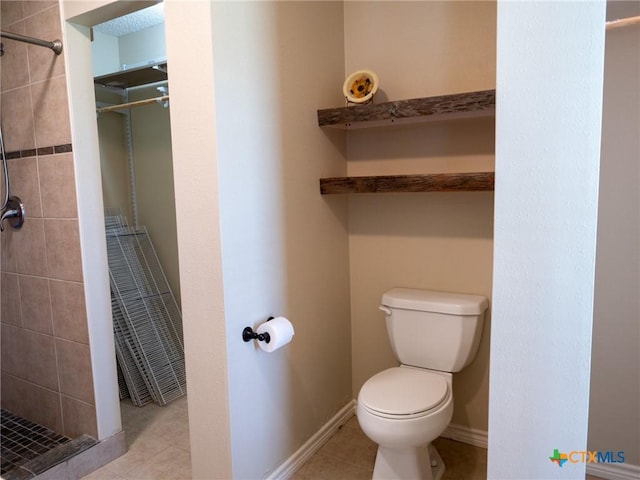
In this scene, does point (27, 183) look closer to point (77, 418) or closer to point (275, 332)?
point (77, 418)

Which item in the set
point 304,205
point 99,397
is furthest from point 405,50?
point 99,397

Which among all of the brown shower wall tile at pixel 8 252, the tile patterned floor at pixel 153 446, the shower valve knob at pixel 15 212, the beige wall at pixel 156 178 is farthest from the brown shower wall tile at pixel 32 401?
the beige wall at pixel 156 178

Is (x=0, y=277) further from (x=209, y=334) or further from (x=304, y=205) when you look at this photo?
Result: (x=304, y=205)

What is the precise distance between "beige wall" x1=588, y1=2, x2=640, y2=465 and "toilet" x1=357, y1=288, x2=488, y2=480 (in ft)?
1.63

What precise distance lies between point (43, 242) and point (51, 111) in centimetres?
64

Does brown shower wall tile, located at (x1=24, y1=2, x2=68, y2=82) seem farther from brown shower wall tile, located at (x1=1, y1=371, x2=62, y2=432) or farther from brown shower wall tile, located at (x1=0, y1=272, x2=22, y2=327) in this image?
brown shower wall tile, located at (x1=1, y1=371, x2=62, y2=432)

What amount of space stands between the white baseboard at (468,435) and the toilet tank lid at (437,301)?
2.22 feet

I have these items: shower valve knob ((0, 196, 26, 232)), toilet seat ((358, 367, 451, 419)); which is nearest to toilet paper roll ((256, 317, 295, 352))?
toilet seat ((358, 367, 451, 419))

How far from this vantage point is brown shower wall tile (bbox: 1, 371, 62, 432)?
2311 millimetres

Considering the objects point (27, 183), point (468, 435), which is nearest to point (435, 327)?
point (468, 435)

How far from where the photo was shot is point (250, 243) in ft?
5.66

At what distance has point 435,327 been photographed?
80.4 inches

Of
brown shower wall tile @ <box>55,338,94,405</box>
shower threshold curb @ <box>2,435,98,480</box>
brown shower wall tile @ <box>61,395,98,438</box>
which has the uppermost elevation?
brown shower wall tile @ <box>55,338,94,405</box>

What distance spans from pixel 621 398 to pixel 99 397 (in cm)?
233
